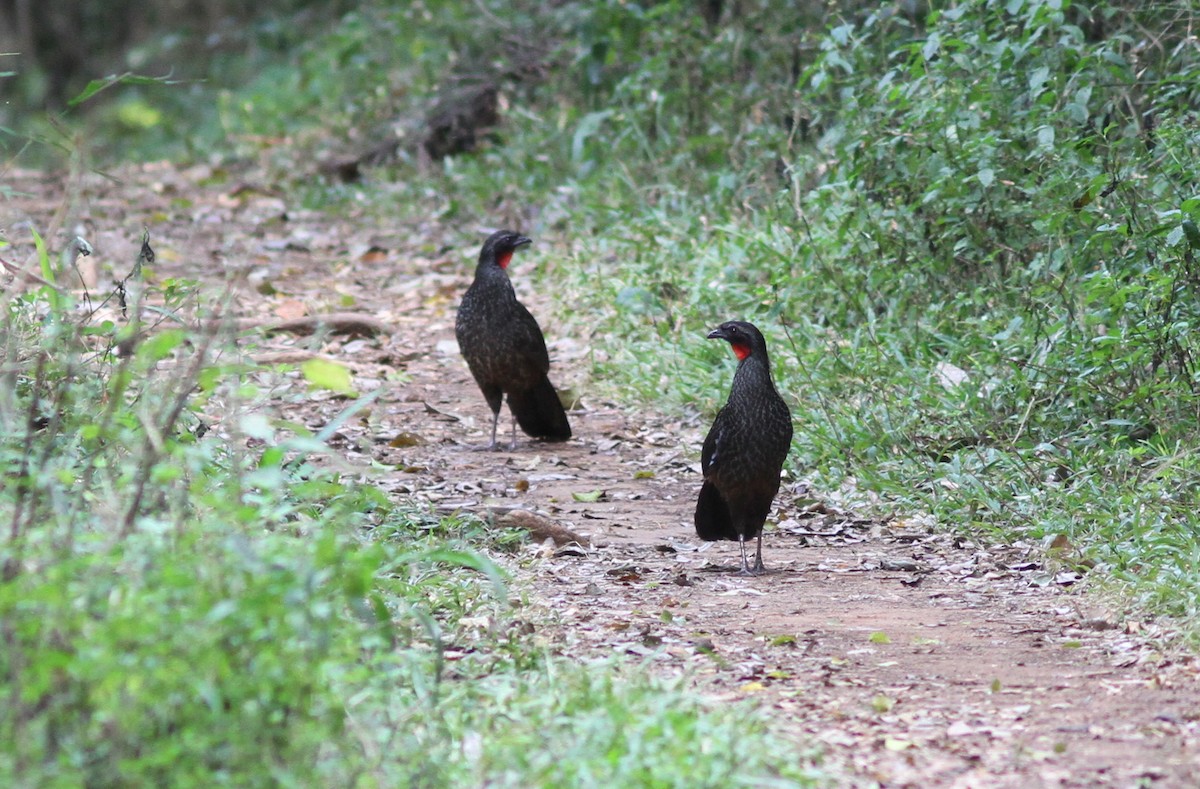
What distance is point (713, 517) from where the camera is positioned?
5.75 meters

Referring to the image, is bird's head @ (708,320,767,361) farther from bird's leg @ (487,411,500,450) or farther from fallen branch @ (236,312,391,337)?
fallen branch @ (236,312,391,337)

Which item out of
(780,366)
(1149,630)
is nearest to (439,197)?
(780,366)

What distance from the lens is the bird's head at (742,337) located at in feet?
19.2

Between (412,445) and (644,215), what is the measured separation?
324cm

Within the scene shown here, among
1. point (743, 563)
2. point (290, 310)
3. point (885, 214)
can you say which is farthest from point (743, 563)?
point (290, 310)

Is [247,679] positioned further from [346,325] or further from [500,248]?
[346,325]

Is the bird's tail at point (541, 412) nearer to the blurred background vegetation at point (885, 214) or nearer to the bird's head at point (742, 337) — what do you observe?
the blurred background vegetation at point (885, 214)

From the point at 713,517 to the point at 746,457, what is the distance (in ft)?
1.17

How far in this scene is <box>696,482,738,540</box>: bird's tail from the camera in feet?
18.8

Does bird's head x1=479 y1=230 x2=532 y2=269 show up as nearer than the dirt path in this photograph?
No

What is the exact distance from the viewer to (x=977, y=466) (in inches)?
241

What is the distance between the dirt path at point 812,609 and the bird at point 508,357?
151mm

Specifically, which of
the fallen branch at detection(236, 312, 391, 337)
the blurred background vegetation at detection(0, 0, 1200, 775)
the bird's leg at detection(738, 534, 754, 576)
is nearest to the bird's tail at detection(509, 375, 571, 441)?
the blurred background vegetation at detection(0, 0, 1200, 775)

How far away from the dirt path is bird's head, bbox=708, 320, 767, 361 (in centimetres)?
80
